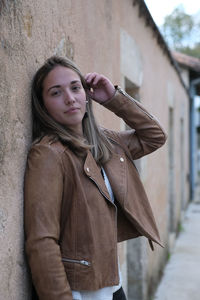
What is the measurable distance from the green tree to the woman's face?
26.8m

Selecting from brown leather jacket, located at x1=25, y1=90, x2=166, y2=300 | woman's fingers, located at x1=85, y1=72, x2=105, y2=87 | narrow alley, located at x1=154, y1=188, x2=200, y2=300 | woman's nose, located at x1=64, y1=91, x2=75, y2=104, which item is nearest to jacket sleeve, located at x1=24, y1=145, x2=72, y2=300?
brown leather jacket, located at x1=25, y1=90, x2=166, y2=300

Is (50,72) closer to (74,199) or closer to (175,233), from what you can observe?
(74,199)

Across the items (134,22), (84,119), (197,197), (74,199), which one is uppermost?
(134,22)

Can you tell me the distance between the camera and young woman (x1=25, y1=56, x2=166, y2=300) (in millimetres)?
1392

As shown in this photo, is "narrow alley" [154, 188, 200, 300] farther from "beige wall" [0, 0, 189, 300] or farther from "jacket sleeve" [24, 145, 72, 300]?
"jacket sleeve" [24, 145, 72, 300]

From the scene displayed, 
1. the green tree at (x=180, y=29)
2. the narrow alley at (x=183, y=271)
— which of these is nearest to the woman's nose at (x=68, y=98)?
the narrow alley at (x=183, y=271)

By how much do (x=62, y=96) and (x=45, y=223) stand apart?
1.65 ft

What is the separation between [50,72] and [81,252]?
694mm

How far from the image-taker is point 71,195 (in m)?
1.51

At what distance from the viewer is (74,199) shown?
4.91 ft

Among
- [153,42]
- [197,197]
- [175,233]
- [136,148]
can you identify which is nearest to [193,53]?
[197,197]

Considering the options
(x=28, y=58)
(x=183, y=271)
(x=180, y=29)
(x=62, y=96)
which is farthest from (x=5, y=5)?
(x=180, y=29)

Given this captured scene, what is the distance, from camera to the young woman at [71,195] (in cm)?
139

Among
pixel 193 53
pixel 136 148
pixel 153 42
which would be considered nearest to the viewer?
pixel 136 148
